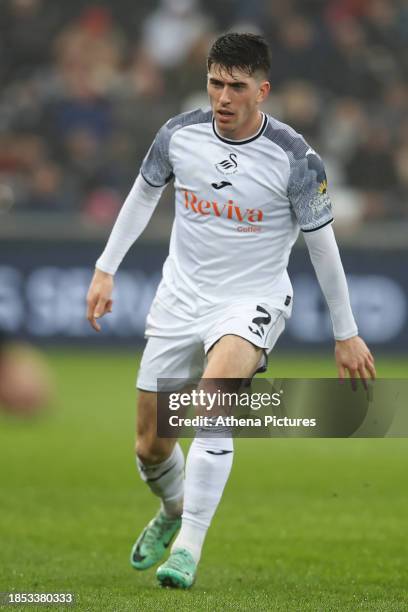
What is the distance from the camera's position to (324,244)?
18.6ft

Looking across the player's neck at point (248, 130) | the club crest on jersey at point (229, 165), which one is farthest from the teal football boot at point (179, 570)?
the player's neck at point (248, 130)

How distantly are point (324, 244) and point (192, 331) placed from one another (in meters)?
0.71

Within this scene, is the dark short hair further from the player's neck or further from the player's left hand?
the player's left hand

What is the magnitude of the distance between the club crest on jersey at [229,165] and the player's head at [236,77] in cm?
12

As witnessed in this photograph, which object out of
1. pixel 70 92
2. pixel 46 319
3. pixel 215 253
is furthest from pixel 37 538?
pixel 70 92

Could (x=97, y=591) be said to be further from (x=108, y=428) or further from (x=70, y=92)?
(x=70, y=92)

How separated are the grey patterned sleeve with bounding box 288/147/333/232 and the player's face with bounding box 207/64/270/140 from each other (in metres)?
0.27

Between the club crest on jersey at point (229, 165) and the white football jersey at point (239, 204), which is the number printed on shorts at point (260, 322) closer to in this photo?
the white football jersey at point (239, 204)

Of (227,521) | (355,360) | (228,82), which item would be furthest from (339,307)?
(227,521)

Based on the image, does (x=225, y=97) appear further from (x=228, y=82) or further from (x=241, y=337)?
(x=241, y=337)

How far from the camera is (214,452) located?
18.3ft

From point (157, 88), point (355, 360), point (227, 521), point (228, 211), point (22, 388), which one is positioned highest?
point (228, 211)

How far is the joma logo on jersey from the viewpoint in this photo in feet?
19.1

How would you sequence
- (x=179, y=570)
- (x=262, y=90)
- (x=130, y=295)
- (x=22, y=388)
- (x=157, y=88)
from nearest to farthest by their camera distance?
(x=179, y=570), (x=262, y=90), (x=22, y=388), (x=130, y=295), (x=157, y=88)
